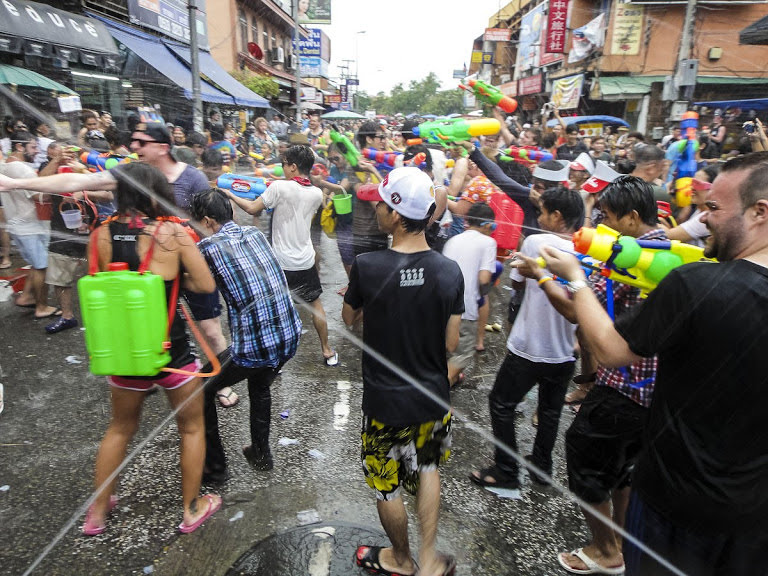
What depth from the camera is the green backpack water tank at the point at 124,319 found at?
202 cm

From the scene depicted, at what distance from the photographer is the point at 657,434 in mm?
1521

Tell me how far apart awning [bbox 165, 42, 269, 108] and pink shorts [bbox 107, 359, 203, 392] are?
16377 millimetres

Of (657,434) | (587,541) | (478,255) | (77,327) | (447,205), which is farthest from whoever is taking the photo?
(77,327)

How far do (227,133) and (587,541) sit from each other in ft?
44.8

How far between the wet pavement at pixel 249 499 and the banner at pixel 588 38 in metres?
20.7

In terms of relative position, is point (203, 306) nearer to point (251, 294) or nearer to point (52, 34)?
point (251, 294)

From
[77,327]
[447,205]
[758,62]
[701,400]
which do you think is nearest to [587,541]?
[701,400]

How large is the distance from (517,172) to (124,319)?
15.0 ft

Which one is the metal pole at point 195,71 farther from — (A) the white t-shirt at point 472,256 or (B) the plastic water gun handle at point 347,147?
(A) the white t-shirt at point 472,256

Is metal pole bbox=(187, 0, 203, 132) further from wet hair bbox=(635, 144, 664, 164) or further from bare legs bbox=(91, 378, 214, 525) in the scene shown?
bare legs bbox=(91, 378, 214, 525)

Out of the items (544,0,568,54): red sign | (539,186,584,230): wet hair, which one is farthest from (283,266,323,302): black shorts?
(544,0,568,54): red sign

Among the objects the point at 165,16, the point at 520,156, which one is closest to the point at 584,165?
the point at 520,156

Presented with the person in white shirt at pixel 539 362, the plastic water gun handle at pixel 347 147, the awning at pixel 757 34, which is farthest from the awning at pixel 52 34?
the awning at pixel 757 34

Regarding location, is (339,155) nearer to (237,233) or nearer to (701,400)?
(237,233)
